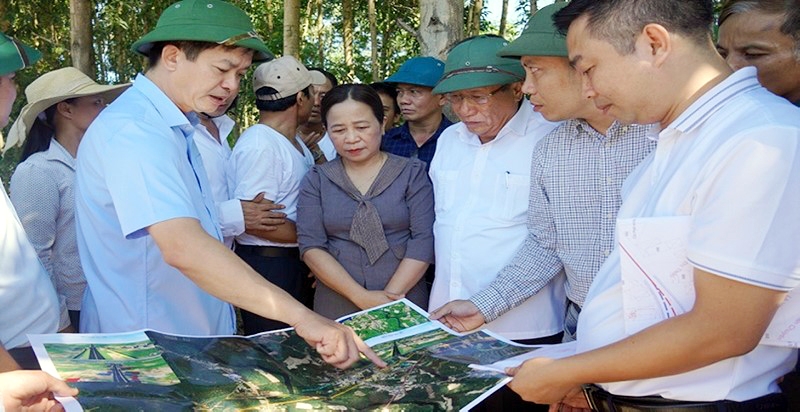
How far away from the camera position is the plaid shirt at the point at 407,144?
4.23 m

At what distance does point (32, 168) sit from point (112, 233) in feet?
4.10

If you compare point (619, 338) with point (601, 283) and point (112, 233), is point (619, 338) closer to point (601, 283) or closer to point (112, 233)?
point (601, 283)

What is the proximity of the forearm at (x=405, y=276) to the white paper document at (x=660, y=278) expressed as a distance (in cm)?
164

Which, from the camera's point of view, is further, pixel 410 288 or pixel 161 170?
pixel 410 288

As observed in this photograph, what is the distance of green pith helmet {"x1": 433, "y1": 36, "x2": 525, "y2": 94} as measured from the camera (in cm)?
299

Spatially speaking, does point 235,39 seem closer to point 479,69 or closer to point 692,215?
point 479,69

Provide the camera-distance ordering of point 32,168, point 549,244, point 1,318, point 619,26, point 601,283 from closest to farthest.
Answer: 1. point 619,26
2. point 601,283
3. point 1,318
4. point 549,244
5. point 32,168

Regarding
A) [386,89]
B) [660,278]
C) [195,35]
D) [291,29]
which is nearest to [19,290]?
[195,35]

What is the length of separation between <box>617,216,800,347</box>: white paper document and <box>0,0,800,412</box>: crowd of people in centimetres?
2

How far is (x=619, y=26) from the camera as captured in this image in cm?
166

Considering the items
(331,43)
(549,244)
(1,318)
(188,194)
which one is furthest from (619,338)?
(331,43)

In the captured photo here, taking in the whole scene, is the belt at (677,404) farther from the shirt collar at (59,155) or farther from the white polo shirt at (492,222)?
the shirt collar at (59,155)

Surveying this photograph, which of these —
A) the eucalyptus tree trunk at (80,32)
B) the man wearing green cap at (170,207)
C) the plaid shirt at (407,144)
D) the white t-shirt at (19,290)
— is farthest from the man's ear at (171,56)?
the eucalyptus tree trunk at (80,32)

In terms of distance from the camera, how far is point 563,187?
2.56 m
